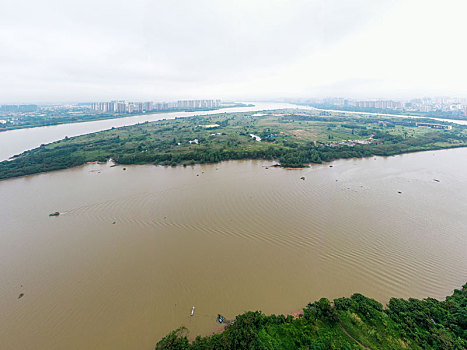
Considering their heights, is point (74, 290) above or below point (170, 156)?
below

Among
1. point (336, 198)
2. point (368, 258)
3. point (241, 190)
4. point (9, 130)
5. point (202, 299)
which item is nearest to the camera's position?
point (202, 299)

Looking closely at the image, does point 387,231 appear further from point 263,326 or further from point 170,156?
point 170,156

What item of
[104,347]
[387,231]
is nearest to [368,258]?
[387,231]

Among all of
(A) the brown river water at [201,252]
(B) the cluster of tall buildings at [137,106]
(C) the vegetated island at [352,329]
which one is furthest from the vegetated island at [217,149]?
(B) the cluster of tall buildings at [137,106]

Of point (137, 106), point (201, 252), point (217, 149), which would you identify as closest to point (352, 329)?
point (201, 252)

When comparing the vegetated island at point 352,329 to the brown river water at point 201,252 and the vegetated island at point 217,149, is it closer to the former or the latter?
the brown river water at point 201,252

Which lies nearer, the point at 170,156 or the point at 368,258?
the point at 368,258

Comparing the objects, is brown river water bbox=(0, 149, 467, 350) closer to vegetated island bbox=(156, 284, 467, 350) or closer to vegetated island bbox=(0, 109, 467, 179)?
vegetated island bbox=(156, 284, 467, 350)

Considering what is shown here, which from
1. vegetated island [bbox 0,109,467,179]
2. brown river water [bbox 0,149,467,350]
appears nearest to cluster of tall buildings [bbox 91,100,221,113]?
vegetated island [bbox 0,109,467,179]
